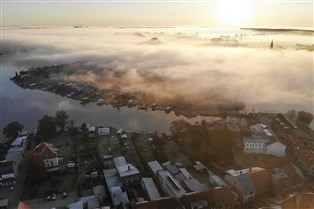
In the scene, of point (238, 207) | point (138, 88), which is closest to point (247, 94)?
point (138, 88)

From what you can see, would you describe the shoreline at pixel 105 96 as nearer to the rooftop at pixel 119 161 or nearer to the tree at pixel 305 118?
the tree at pixel 305 118

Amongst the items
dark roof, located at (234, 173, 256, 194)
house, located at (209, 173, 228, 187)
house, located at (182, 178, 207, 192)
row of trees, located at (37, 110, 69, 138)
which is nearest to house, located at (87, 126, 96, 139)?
row of trees, located at (37, 110, 69, 138)

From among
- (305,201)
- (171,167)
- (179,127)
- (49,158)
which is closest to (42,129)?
(49,158)

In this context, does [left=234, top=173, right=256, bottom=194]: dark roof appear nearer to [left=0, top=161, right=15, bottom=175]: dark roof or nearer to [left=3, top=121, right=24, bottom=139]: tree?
[left=0, top=161, right=15, bottom=175]: dark roof

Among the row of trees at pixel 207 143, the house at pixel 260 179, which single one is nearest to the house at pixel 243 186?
the house at pixel 260 179

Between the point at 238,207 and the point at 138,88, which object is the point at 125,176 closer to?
the point at 238,207

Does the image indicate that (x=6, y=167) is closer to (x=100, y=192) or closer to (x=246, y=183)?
(x=100, y=192)
